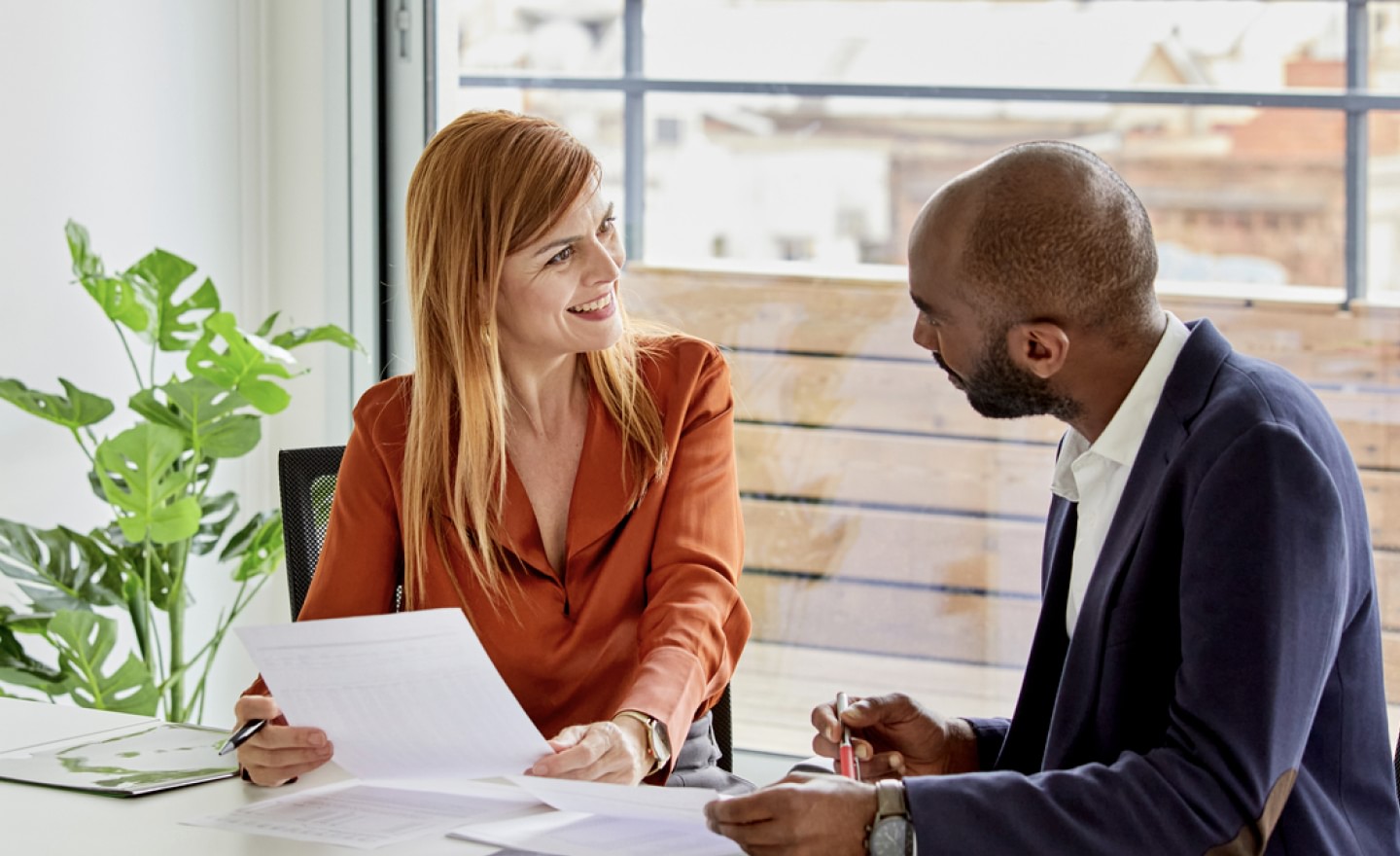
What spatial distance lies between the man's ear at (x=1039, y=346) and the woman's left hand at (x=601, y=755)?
1.80ft

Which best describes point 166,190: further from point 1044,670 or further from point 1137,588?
point 1137,588

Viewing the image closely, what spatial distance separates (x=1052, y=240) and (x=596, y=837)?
62cm

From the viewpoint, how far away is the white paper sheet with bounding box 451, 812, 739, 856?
3.91ft

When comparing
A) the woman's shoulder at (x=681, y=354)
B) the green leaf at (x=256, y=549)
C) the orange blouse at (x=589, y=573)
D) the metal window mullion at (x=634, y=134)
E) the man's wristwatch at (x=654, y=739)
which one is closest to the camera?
the man's wristwatch at (x=654, y=739)

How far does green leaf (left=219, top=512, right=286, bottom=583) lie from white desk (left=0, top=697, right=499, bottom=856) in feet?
4.69

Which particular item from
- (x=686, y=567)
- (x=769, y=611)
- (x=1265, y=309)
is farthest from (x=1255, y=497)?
(x=769, y=611)

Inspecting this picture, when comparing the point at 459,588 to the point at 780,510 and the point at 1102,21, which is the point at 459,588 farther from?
the point at 1102,21

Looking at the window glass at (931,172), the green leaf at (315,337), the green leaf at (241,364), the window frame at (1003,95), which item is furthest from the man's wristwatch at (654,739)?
the window frame at (1003,95)

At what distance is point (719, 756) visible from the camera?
1.85 metres

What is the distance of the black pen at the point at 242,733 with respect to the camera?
144cm

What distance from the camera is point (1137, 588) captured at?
3.86 feet

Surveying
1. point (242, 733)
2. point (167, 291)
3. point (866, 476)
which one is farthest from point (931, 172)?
point (242, 733)

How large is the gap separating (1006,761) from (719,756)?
0.53 m

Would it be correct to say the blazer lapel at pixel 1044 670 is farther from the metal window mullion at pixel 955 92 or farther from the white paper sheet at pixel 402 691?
the metal window mullion at pixel 955 92
